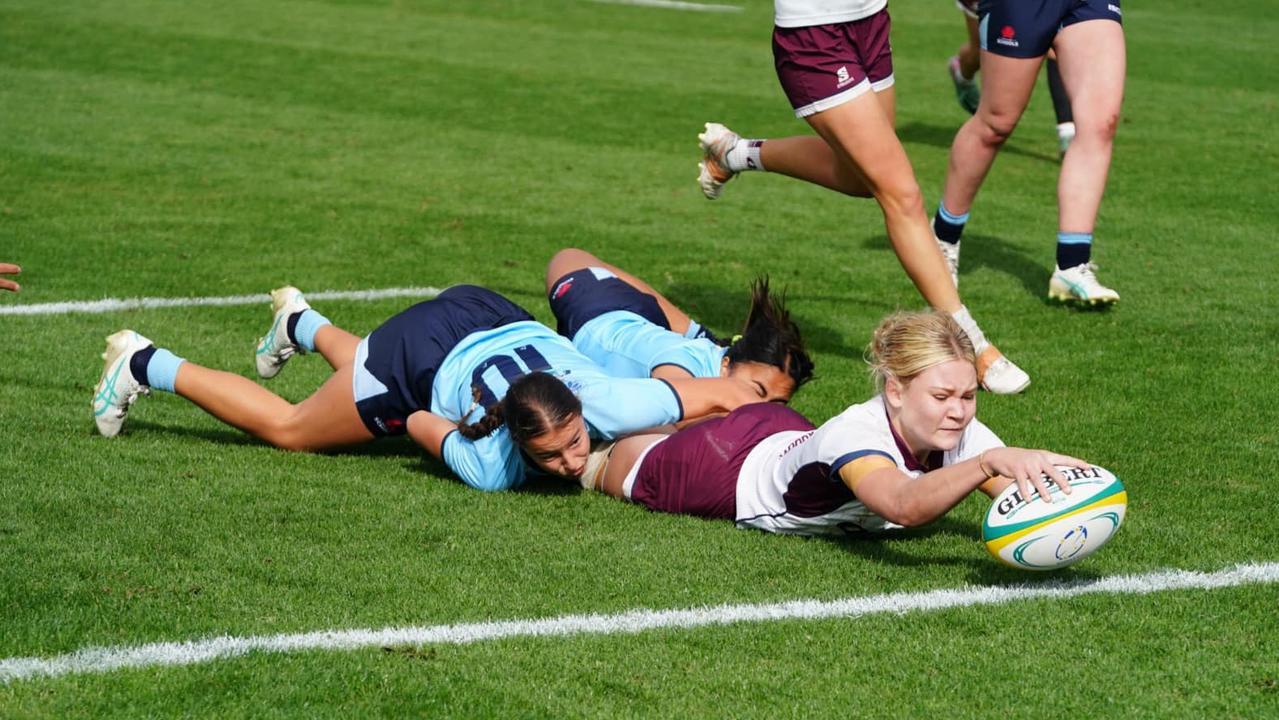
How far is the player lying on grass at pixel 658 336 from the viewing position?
239 inches

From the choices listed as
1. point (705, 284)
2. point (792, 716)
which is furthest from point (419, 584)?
point (705, 284)

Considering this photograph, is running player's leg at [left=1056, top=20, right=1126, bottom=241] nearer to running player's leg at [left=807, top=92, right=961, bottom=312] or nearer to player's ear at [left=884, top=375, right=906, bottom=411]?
running player's leg at [left=807, top=92, right=961, bottom=312]

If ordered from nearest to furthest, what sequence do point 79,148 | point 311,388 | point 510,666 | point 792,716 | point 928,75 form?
point 792,716 < point 510,666 < point 311,388 < point 79,148 < point 928,75

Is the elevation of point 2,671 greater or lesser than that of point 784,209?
greater

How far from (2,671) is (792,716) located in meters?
1.86

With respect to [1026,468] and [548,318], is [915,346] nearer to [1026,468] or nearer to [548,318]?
[1026,468]

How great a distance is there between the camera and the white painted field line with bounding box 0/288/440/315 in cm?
781

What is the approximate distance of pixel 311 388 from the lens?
6895 mm

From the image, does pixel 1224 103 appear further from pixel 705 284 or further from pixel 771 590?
pixel 771 590

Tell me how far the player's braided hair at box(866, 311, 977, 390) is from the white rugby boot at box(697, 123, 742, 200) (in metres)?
3.01

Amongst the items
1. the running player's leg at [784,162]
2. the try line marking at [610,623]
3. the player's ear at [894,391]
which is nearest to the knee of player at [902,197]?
the running player's leg at [784,162]

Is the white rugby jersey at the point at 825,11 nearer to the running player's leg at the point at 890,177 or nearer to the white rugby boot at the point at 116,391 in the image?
the running player's leg at the point at 890,177

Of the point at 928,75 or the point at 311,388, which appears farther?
the point at 928,75

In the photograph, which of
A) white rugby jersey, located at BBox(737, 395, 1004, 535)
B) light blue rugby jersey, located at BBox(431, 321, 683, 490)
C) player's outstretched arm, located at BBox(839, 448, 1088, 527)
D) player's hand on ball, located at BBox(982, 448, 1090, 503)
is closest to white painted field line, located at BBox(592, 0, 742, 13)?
light blue rugby jersey, located at BBox(431, 321, 683, 490)
